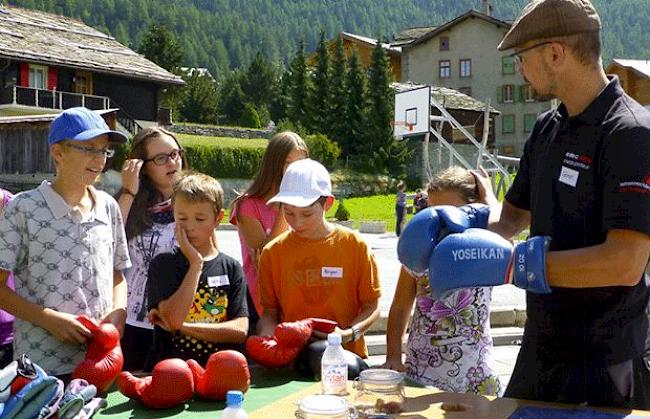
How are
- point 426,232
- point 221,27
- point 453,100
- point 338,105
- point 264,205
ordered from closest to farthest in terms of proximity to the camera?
point 426,232 < point 264,205 < point 338,105 < point 453,100 < point 221,27

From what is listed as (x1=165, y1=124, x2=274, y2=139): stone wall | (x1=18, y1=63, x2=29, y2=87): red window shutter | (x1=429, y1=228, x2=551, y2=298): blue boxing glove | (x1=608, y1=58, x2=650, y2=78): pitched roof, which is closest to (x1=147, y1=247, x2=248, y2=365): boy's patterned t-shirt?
(x1=429, y1=228, x2=551, y2=298): blue boxing glove

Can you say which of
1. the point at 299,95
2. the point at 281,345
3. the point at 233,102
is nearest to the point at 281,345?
the point at 281,345

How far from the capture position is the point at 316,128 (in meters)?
43.5

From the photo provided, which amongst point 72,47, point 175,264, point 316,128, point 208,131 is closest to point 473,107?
point 316,128

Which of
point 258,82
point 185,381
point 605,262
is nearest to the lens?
point 605,262

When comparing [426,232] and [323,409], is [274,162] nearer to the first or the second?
[426,232]

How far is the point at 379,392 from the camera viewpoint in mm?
2604

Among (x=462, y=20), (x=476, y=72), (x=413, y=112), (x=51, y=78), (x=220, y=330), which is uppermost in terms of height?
(x=462, y=20)

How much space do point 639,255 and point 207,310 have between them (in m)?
1.77

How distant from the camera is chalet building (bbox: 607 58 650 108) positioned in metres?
40.0

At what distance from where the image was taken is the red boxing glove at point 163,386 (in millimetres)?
2707

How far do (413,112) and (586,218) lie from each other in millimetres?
25433

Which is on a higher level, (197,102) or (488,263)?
(197,102)

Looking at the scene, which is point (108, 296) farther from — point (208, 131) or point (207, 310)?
point (208, 131)
